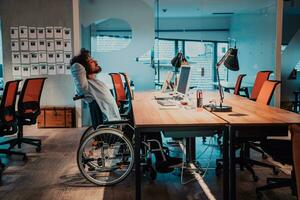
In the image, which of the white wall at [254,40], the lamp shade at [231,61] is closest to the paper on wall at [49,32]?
the white wall at [254,40]

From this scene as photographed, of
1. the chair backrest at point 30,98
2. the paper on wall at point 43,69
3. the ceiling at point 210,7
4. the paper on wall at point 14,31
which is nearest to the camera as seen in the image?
the chair backrest at point 30,98

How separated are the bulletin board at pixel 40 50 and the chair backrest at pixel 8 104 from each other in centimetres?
248

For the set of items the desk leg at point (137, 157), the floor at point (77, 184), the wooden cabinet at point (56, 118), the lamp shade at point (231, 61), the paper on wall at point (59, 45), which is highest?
the paper on wall at point (59, 45)

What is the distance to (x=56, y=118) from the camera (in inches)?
289

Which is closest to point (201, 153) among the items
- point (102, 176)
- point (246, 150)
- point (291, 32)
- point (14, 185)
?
point (246, 150)

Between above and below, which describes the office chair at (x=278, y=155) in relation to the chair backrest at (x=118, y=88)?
below

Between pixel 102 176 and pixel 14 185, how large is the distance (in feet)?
2.94

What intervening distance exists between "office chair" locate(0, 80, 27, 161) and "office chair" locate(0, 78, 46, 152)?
31 centimetres

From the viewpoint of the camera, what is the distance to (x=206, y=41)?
12203 millimetres

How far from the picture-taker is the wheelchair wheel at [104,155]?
386cm

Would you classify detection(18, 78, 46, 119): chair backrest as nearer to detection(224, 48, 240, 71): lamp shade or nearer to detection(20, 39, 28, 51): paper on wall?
detection(20, 39, 28, 51): paper on wall

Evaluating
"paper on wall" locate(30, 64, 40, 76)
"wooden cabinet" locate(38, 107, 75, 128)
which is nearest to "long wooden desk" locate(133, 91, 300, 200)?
"wooden cabinet" locate(38, 107, 75, 128)

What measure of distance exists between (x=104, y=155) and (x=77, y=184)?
0.41m

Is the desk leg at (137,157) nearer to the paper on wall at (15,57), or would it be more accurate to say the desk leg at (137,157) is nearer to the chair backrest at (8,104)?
the chair backrest at (8,104)
